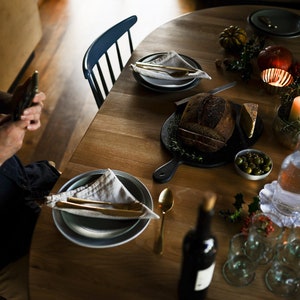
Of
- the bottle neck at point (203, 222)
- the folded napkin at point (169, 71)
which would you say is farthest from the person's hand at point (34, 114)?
the bottle neck at point (203, 222)

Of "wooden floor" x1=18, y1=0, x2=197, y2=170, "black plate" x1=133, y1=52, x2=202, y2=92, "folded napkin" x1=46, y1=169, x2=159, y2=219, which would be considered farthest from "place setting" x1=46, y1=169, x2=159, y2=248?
"wooden floor" x1=18, y1=0, x2=197, y2=170

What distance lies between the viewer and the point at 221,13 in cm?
184

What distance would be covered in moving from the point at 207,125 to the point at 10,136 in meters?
0.59

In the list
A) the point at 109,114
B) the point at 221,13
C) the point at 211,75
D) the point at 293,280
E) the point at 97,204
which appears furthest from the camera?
the point at 221,13

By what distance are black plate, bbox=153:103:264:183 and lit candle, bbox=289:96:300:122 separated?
11 cm

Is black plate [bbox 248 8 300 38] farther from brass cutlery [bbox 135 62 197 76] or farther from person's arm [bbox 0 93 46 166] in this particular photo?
person's arm [bbox 0 93 46 166]

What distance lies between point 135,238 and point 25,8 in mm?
2243

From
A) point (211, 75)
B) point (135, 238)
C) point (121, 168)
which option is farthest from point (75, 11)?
point (135, 238)

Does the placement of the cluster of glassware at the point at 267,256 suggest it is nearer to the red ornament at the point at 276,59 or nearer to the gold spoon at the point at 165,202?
the gold spoon at the point at 165,202

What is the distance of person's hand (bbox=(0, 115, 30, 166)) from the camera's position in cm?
116

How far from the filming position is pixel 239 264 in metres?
0.89

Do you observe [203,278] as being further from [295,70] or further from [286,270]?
[295,70]

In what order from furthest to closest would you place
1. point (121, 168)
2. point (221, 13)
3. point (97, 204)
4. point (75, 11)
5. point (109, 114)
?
point (75, 11)
point (221, 13)
point (109, 114)
point (121, 168)
point (97, 204)

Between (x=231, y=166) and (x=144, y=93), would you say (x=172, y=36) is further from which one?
(x=231, y=166)
